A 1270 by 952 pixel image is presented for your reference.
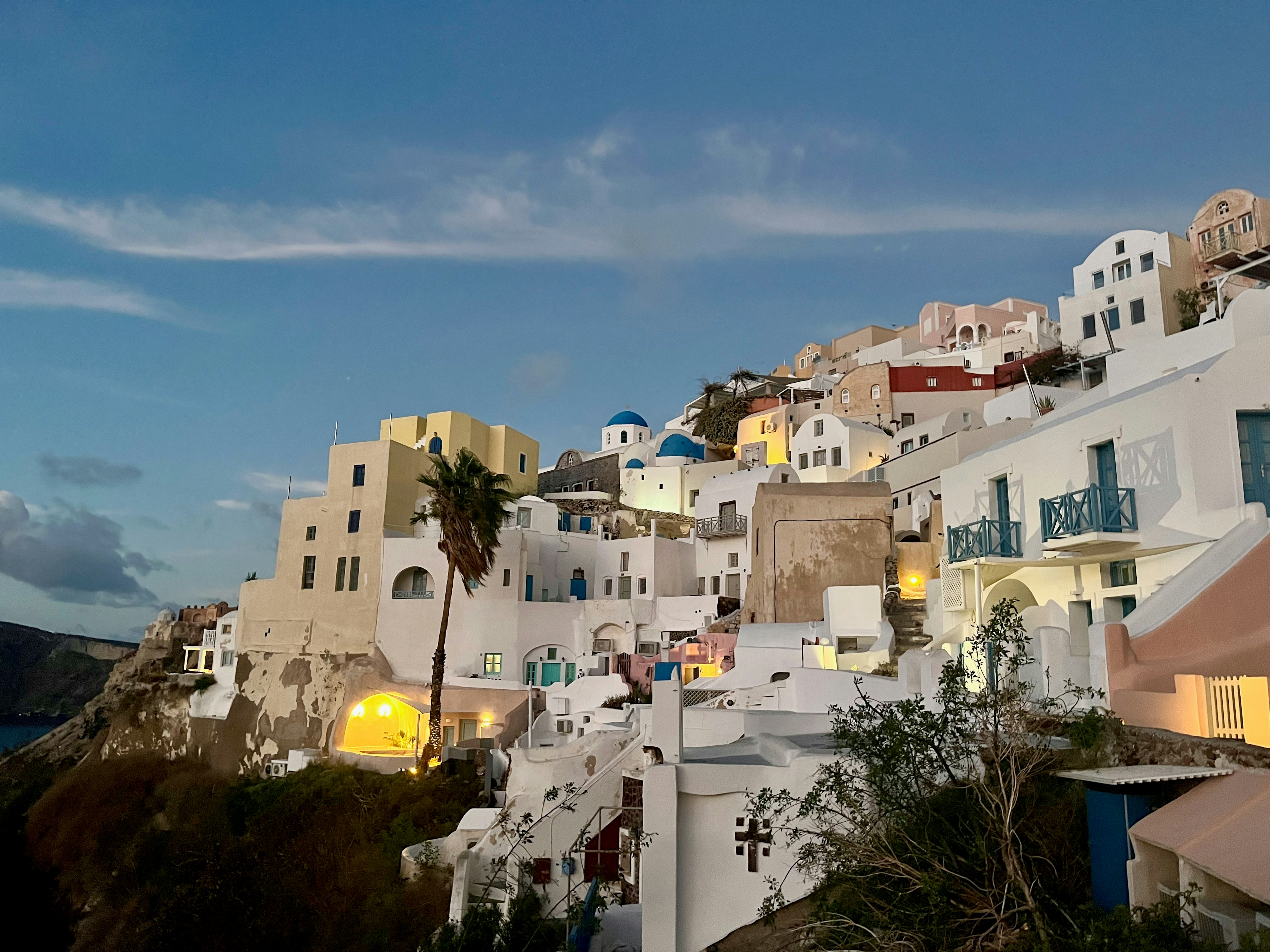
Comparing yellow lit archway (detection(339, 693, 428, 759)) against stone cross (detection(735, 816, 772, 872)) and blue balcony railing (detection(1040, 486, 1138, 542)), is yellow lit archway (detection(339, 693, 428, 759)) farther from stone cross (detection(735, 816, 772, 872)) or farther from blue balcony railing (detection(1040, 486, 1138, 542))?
blue balcony railing (detection(1040, 486, 1138, 542))

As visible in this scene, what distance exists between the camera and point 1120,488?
15203 mm

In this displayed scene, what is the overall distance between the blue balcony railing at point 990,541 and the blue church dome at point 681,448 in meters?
36.2

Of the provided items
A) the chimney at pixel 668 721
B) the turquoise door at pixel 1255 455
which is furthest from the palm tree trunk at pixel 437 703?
the turquoise door at pixel 1255 455

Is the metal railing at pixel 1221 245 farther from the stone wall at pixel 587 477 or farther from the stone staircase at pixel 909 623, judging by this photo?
the stone wall at pixel 587 477

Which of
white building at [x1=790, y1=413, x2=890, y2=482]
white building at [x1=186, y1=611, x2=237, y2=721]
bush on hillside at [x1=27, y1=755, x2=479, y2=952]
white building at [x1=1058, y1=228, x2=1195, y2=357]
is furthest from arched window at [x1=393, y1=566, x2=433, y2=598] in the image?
white building at [x1=1058, y1=228, x2=1195, y2=357]

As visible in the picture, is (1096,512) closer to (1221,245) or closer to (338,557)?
(338,557)

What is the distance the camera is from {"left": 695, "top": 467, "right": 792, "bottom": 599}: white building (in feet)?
135

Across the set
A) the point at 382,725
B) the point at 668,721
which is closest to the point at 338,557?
the point at 382,725

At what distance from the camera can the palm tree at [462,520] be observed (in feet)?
100.0

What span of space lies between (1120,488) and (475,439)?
39252 mm

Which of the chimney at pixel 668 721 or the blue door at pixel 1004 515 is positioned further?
the blue door at pixel 1004 515

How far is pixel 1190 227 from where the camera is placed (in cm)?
4712

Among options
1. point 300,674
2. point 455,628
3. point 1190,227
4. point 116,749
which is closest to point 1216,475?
point 455,628

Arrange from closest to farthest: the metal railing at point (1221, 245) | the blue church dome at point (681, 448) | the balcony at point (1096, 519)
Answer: the balcony at point (1096, 519), the metal railing at point (1221, 245), the blue church dome at point (681, 448)
